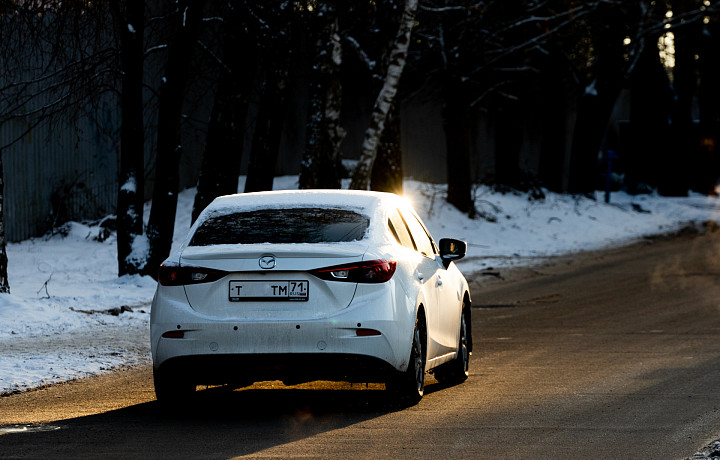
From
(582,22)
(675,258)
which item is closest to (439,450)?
(675,258)

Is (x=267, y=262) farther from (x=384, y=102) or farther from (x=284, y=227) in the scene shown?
(x=384, y=102)

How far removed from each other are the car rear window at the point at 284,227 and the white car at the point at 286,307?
1 centimetres

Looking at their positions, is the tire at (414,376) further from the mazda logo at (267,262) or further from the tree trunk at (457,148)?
the tree trunk at (457,148)

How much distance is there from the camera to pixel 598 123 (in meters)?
37.8

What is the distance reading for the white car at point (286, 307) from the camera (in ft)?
26.5

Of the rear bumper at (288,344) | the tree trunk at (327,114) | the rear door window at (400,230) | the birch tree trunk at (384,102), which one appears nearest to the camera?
the rear bumper at (288,344)

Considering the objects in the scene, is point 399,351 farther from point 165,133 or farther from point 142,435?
point 165,133

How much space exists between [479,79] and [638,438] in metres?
27.6

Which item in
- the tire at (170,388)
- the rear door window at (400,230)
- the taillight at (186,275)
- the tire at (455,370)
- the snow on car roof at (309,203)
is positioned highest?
the snow on car roof at (309,203)

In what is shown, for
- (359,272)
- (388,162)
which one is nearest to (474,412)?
(359,272)

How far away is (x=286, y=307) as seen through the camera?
807cm

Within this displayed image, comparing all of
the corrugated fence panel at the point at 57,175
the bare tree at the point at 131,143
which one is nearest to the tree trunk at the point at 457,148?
the corrugated fence panel at the point at 57,175

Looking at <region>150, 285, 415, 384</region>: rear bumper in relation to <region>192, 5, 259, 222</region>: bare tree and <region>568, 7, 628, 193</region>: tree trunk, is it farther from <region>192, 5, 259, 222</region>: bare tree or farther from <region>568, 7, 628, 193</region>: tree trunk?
<region>568, 7, 628, 193</region>: tree trunk

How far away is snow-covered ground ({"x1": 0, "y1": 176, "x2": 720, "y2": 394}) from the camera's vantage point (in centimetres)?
1177
